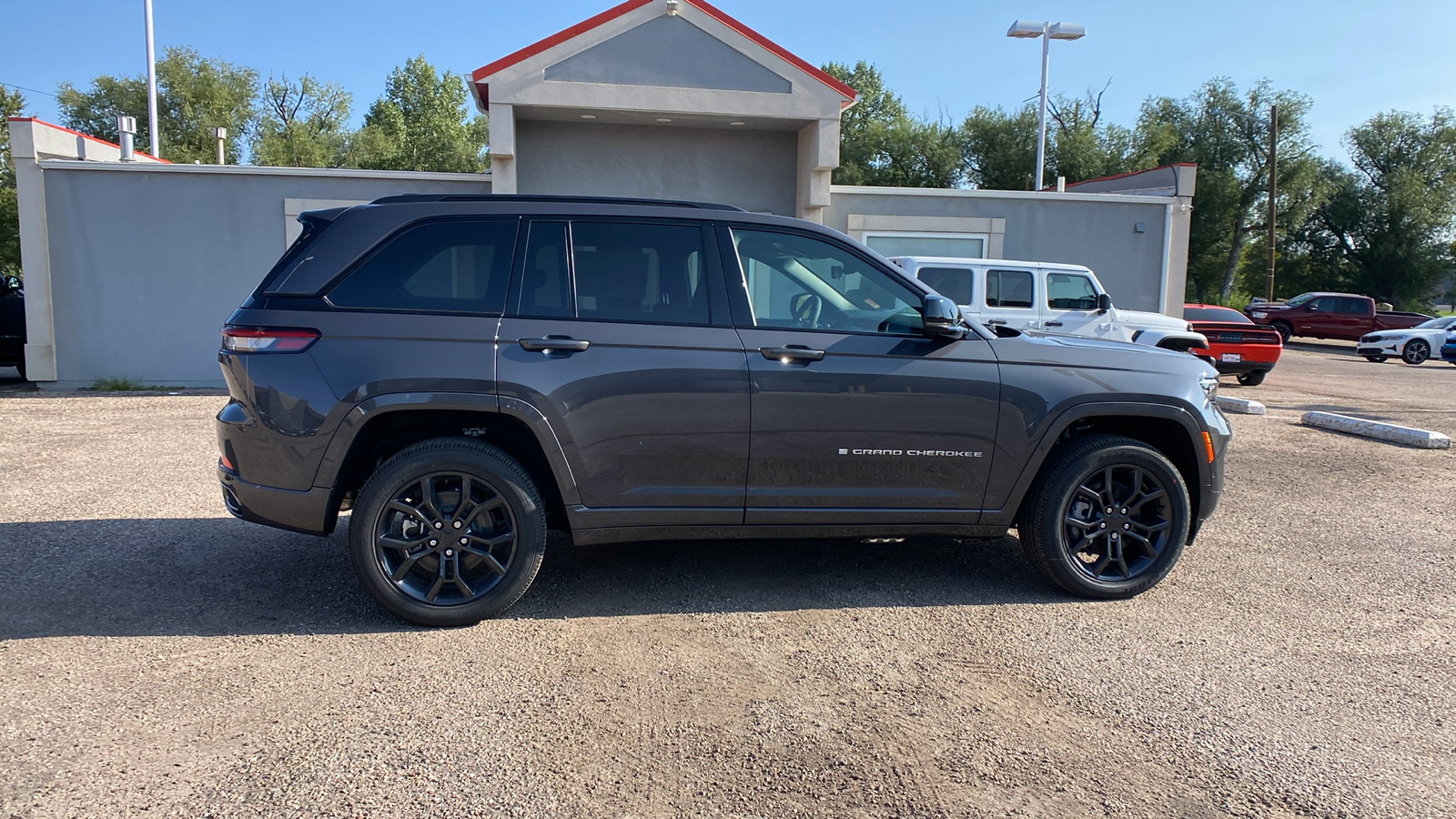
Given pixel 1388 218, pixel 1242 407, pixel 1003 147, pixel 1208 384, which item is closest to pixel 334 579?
pixel 1208 384

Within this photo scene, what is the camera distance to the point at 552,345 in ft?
13.8

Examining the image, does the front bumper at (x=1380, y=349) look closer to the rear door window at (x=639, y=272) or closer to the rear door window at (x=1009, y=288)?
the rear door window at (x=1009, y=288)

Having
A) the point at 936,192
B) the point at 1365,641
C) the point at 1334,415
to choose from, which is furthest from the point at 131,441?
the point at 1334,415

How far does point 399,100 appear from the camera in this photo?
61.0m

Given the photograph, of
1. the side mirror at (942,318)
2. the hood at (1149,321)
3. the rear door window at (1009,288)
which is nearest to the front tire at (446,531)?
the side mirror at (942,318)

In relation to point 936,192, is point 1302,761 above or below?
below

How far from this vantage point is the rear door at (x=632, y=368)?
4.21 meters

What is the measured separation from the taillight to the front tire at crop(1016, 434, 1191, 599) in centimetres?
347

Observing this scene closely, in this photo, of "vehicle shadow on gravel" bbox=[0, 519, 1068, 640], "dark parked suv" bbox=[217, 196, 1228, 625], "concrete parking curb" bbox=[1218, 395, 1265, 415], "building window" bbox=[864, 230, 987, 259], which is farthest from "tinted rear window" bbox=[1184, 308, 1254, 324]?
"dark parked suv" bbox=[217, 196, 1228, 625]

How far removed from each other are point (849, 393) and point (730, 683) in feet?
4.71

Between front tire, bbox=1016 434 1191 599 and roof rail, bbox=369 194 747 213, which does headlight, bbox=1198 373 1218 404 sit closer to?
front tire, bbox=1016 434 1191 599

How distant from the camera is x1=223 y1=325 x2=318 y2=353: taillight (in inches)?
162

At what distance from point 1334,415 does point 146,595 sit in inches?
455

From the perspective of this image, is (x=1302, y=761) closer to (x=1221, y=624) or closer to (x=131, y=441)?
(x=1221, y=624)
